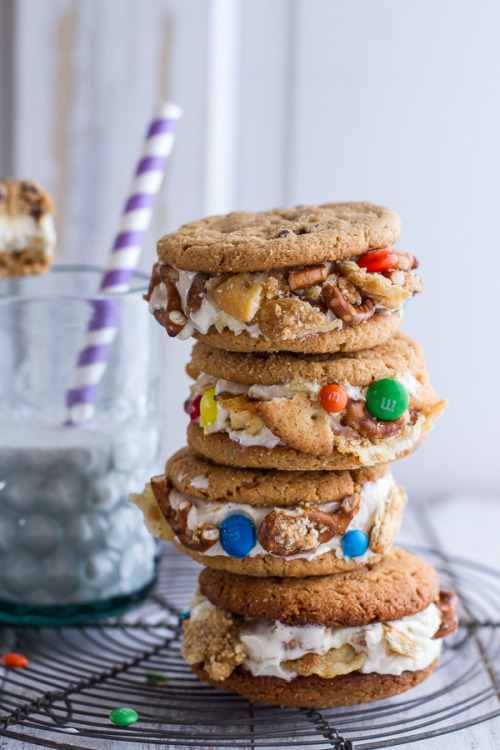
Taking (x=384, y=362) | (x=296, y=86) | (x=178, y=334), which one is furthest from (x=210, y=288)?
(x=296, y=86)

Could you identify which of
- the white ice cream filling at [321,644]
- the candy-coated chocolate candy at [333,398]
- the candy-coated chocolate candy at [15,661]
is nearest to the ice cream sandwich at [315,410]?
→ the candy-coated chocolate candy at [333,398]

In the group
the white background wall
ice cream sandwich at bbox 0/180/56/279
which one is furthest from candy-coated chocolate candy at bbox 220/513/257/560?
the white background wall

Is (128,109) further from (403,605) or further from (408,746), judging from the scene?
(408,746)

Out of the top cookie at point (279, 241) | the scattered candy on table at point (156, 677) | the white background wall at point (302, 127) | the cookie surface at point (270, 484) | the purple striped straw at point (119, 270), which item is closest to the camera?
the top cookie at point (279, 241)

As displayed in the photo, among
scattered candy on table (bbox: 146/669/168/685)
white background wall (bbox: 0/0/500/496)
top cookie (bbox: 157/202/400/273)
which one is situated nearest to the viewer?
top cookie (bbox: 157/202/400/273)

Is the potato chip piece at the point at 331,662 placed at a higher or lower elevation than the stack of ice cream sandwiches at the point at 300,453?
lower

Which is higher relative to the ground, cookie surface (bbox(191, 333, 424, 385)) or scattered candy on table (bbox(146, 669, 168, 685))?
cookie surface (bbox(191, 333, 424, 385))

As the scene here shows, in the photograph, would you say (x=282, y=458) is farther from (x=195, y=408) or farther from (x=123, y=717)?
(x=123, y=717)

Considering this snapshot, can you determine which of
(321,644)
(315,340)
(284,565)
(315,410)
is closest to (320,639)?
(321,644)

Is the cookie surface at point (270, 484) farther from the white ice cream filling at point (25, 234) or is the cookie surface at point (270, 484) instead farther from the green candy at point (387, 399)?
the white ice cream filling at point (25, 234)

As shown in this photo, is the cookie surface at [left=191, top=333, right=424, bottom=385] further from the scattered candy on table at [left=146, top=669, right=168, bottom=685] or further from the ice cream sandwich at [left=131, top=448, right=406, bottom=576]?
the scattered candy on table at [left=146, top=669, right=168, bottom=685]
